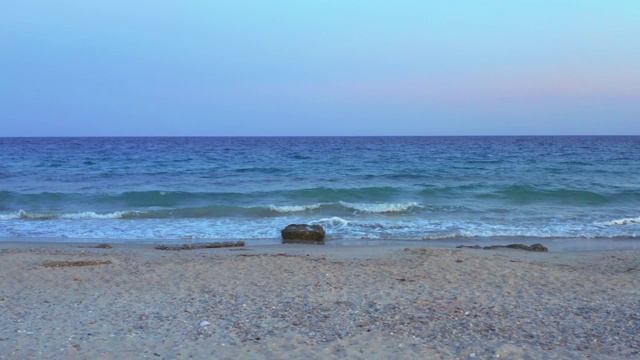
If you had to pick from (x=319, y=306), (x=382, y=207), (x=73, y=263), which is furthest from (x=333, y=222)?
(x=319, y=306)

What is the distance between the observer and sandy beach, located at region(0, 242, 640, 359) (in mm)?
5457

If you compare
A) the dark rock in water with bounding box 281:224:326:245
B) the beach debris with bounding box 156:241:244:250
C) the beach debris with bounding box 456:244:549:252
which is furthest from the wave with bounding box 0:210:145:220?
the beach debris with bounding box 456:244:549:252

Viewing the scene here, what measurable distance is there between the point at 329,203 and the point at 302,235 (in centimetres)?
657

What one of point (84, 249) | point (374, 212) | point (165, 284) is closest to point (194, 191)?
point (374, 212)

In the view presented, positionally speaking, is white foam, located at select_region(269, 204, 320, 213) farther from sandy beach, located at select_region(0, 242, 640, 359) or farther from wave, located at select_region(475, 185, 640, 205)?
sandy beach, located at select_region(0, 242, 640, 359)

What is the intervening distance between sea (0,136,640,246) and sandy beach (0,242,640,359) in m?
4.09

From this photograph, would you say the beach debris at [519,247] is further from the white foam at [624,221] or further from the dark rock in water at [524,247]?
the white foam at [624,221]

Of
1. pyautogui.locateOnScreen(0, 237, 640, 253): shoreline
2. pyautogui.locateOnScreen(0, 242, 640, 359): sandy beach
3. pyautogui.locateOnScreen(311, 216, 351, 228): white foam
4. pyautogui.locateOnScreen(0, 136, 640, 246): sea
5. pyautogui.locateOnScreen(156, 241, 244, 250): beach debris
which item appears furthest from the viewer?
pyautogui.locateOnScreen(311, 216, 351, 228): white foam

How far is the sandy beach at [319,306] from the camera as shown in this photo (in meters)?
5.46

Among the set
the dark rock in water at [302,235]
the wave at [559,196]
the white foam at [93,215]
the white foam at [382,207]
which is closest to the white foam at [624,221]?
the wave at [559,196]

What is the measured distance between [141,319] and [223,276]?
253 centimetres

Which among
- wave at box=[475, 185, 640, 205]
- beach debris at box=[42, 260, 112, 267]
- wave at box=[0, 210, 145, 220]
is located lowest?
wave at box=[0, 210, 145, 220]

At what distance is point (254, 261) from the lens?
1020 centimetres

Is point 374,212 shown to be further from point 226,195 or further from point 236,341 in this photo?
point 236,341
